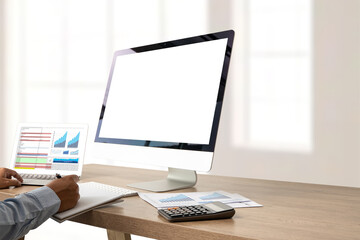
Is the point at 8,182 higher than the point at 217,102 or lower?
lower

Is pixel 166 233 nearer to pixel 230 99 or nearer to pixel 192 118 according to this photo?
pixel 192 118

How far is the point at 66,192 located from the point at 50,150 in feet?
2.02

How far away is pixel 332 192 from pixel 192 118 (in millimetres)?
471

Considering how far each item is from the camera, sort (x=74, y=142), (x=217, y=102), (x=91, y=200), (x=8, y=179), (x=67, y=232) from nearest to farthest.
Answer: (x=91, y=200) → (x=217, y=102) → (x=8, y=179) → (x=74, y=142) → (x=67, y=232)

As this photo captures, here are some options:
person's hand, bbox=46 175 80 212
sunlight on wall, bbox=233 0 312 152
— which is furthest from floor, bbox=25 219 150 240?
person's hand, bbox=46 175 80 212

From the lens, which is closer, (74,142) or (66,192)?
(66,192)

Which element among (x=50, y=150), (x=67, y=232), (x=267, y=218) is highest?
(x=50, y=150)

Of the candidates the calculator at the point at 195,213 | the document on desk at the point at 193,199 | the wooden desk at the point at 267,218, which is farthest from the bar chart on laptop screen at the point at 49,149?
the calculator at the point at 195,213

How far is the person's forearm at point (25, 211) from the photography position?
3.14ft

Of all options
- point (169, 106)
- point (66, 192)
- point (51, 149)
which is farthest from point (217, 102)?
point (51, 149)

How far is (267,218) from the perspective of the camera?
0.99m

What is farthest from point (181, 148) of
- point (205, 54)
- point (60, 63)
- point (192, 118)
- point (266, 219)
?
point (60, 63)

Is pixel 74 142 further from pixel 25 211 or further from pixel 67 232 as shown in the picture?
pixel 67 232

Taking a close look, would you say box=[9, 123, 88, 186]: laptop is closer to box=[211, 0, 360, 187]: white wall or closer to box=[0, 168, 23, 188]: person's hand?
box=[0, 168, 23, 188]: person's hand
